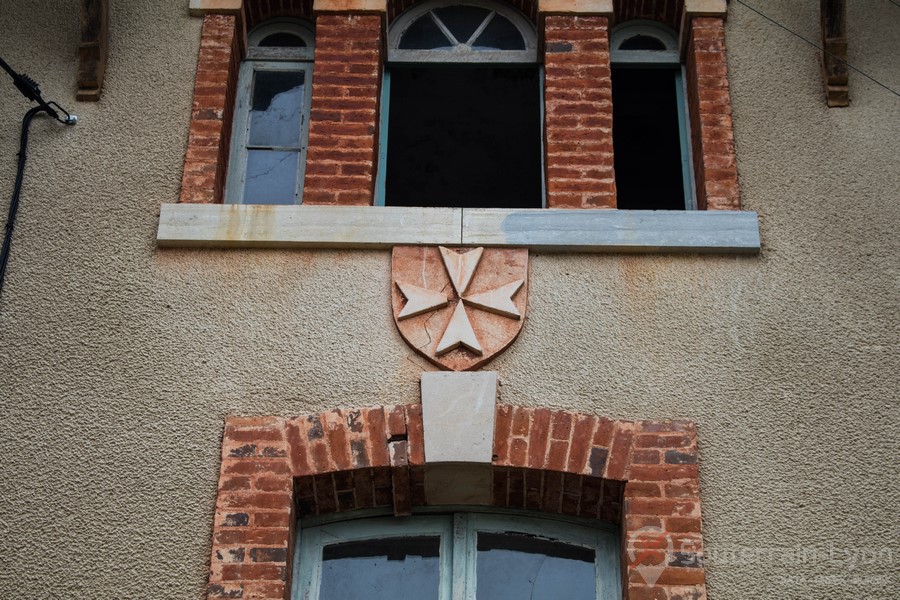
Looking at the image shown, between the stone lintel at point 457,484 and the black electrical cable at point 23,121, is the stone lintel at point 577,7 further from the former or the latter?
the stone lintel at point 457,484

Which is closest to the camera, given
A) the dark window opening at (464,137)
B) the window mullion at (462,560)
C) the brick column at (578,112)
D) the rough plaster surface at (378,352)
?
the rough plaster surface at (378,352)

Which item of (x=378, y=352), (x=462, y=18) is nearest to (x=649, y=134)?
(x=462, y=18)

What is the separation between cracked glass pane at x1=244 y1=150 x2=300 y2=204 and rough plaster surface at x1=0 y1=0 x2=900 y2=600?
1.38ft

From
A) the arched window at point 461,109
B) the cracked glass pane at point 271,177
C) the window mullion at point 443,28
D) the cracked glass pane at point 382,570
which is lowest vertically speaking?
the cracked glass pane at point 382,570

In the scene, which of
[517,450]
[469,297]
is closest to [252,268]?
[469,297]

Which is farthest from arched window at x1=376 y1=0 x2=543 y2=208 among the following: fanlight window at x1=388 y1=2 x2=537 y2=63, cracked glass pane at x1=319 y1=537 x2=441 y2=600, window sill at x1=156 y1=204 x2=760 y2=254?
cracked glass pane at x1=319 y1=537 x2=441 y2=600

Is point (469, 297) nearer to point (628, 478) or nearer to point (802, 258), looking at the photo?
point (628, 478)

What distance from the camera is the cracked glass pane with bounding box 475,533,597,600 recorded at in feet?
19.3

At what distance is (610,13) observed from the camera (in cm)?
725

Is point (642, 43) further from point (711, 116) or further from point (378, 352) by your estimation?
point (378, 352)

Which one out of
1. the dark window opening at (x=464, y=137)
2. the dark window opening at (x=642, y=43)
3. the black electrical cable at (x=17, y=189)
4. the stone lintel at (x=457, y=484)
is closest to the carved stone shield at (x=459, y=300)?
the stone lintel at (x=457, y=484)

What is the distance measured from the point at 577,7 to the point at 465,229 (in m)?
1.58

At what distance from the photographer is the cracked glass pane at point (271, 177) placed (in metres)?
7.05

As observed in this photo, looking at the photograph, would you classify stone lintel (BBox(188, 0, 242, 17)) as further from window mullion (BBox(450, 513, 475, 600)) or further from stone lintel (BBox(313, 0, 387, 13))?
window mullion (BBox(450, 513, 475, 600))
